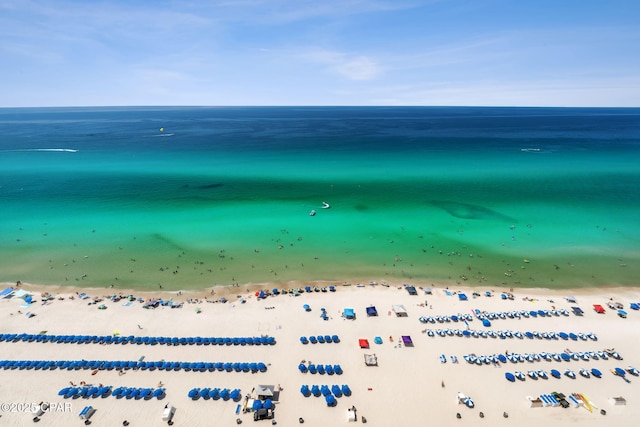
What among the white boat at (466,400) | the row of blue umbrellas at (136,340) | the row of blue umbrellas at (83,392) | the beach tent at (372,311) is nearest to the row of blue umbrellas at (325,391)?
the row of blue umbrellas at (136,340)

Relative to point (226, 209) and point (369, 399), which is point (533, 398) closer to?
point (369, 399)

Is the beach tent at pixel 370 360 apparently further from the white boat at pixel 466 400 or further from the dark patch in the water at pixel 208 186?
the dark patch in the water at pixel 208 186

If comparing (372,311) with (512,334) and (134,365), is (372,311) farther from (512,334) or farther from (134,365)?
(134,365)

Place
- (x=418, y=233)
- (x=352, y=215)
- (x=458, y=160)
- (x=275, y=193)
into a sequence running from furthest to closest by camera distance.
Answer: (x=458, y=160) → (x=275, y=193) → (x=352, y=215) → (x=418, y=233)

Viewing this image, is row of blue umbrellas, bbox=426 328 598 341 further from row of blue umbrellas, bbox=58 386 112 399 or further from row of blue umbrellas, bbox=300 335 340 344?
row of blue umbrellas, bbox=58 386 112 399

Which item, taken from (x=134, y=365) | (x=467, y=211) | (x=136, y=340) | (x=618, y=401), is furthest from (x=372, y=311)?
(x=467, y=211)

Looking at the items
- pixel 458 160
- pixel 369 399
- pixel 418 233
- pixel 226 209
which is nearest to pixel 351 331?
pixel 369 399

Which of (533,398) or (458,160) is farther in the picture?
(458,160)
